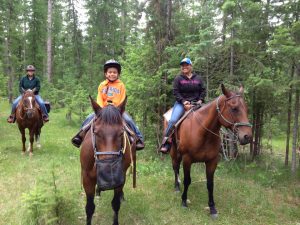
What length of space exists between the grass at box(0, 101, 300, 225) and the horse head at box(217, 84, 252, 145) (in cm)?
203

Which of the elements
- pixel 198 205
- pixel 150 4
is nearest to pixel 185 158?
pixel 198 205

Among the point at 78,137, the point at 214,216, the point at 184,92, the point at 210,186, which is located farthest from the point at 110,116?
the point at 184,92

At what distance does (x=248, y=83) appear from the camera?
982 cm

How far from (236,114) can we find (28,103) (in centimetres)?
755

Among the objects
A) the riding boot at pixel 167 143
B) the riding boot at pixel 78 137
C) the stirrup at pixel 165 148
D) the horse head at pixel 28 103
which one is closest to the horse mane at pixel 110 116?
the riding boot at pixel 78 137

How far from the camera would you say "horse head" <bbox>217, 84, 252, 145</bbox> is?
5.86m

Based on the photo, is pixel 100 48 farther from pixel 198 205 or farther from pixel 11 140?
pixel 198 205

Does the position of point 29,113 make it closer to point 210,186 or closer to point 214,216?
point 210,186

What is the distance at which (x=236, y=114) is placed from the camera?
609 centimetres

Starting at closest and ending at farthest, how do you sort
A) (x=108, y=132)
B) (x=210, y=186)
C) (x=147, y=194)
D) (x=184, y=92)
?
(x=108, y=132), (x=210, y=186), (x=147, y=194), (x=184, y=92)

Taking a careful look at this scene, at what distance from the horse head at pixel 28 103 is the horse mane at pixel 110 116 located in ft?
22.8

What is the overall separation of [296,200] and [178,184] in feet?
10.4

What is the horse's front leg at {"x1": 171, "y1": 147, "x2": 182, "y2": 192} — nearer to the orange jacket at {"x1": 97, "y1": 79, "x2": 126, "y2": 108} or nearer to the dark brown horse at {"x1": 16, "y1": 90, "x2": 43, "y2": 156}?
the orange jacket at {"x1": 97, "y1": 79, "x2": 126, "y2": 108}

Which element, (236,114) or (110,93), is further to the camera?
(110,93)
